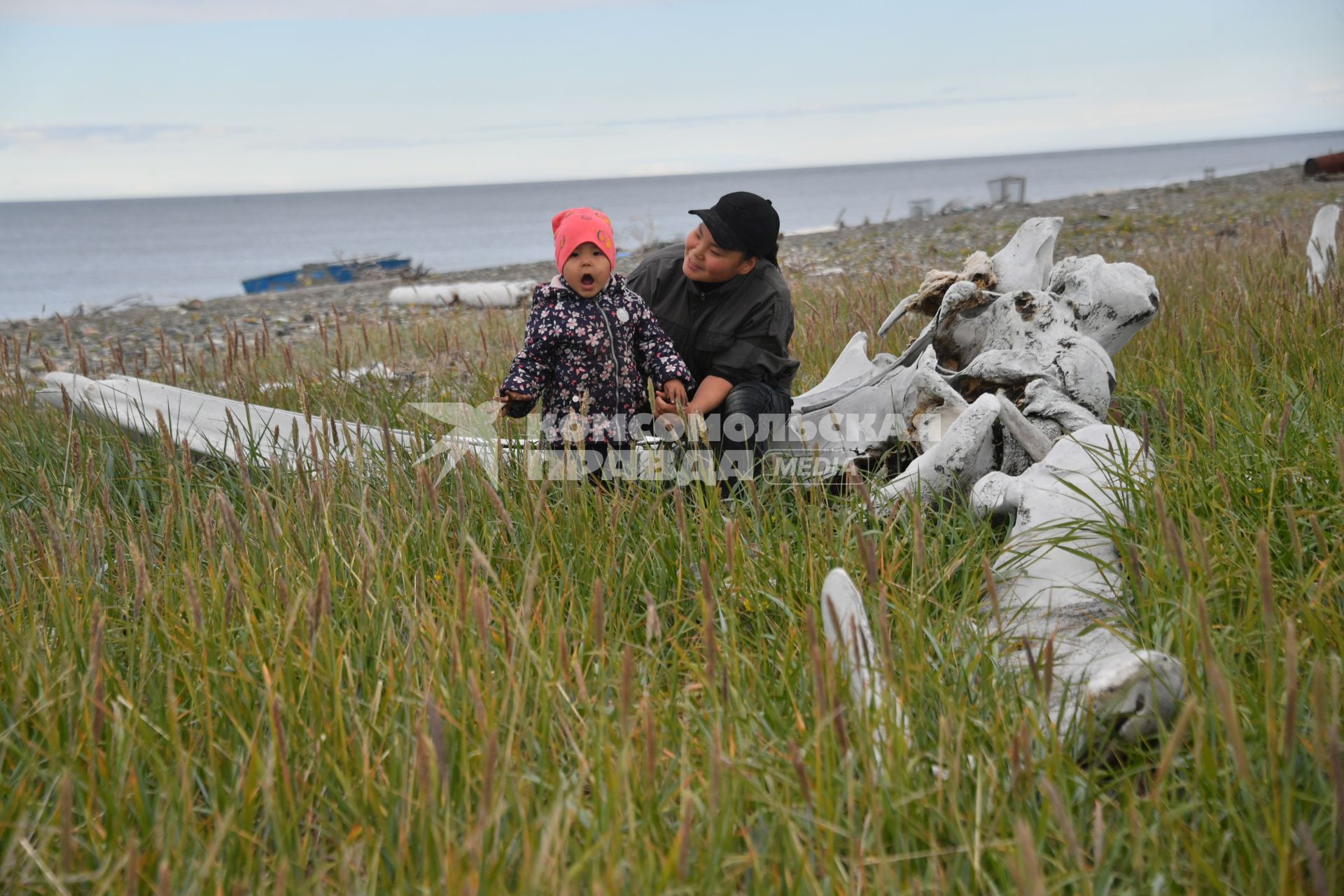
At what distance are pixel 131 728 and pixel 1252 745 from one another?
6.45ft

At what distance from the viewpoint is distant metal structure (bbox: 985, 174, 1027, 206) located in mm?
27984

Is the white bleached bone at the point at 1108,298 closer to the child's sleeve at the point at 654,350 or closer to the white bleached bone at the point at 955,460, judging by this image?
the white bleached bone at the point at 955,460

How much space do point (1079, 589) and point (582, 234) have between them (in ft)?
6.92

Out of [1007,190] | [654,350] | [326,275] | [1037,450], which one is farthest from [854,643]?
[1007,190]

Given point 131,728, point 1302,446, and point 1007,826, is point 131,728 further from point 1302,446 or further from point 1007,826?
point 1302,446

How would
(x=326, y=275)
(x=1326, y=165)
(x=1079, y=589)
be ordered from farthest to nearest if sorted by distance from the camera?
(x=326, y=275) < (x=1326, y=165) < (x=1079, y=589)

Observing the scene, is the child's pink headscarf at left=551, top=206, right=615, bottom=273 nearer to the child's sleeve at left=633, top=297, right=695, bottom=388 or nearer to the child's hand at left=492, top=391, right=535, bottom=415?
the child's sleeve at left=633, top=297, right=695, bottom=388

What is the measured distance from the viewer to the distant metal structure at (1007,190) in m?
28.0

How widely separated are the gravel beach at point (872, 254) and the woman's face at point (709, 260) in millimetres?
3853

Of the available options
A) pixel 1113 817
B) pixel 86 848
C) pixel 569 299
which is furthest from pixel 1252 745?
pixel 569 299

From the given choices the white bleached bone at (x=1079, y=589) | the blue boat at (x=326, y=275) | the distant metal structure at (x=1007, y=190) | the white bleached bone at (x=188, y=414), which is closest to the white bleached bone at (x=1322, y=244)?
the white bleached bone at (x=1079, y=589)

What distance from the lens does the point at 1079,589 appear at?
7.22 ft

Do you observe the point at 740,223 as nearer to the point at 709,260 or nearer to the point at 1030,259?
the point at 709,260

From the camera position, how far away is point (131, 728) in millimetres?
1747
